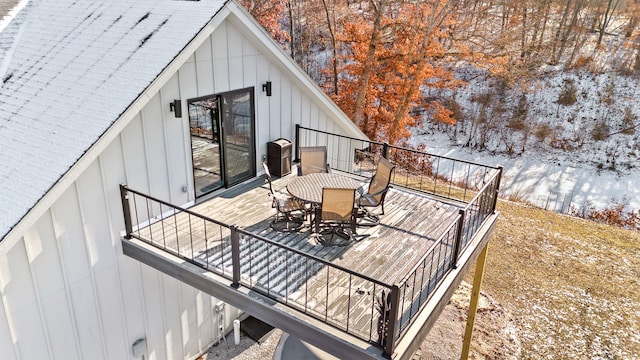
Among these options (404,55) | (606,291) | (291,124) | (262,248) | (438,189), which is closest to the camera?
(262,248)

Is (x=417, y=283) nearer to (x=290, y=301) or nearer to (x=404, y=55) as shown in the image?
(x=290, y=301)

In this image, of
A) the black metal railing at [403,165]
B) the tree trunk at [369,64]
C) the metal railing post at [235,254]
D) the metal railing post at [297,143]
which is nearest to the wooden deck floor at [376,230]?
the black metal railing at [403,165]

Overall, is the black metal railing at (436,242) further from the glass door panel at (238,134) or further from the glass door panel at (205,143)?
the glass door panel at (205,143)

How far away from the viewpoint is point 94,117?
5.50m

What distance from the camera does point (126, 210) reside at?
6176 millimetres

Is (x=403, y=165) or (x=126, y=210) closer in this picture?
(x=126, y=210)

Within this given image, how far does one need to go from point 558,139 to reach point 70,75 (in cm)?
2465

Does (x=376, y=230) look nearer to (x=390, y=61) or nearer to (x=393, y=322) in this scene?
(x=393, y=322)

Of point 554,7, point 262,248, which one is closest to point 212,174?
point 262,248

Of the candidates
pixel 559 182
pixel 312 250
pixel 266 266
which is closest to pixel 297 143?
pixel 312 250

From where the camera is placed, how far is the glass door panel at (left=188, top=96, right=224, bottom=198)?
7.37 metres

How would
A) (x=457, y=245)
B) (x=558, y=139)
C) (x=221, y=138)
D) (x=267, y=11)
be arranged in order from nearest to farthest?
(x=457, y=245) < (x=221, y=138) < (x=267, y=11) < (x=558, y=139)

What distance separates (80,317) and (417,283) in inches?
184

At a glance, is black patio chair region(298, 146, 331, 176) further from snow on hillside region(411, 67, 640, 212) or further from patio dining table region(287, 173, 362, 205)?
snow on hillside region(411, 67, 640, 212)
